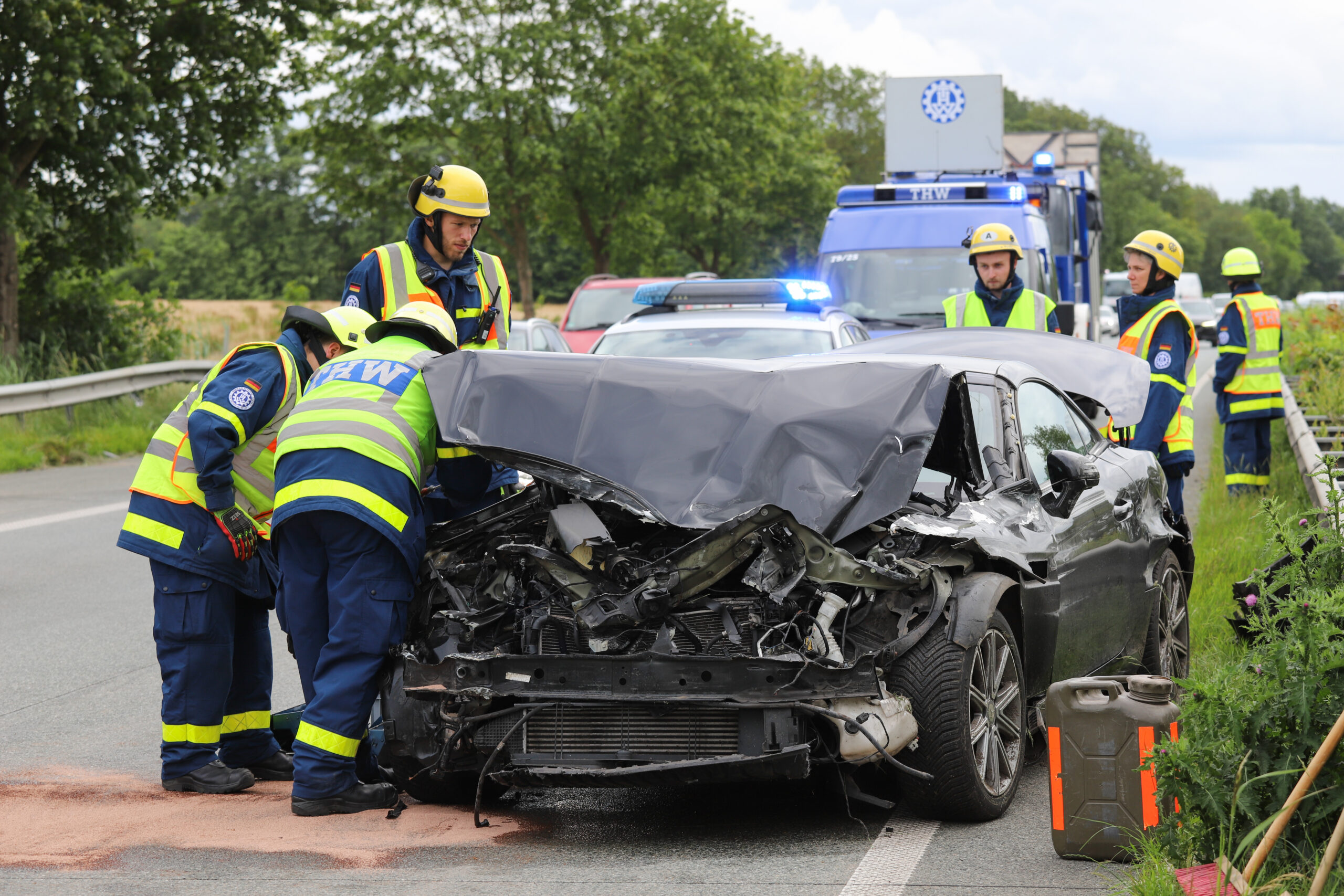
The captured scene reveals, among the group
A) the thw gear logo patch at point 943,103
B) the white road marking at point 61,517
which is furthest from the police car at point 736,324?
the thw gear logo patch at point 943,103

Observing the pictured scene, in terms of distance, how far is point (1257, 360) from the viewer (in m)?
10.9

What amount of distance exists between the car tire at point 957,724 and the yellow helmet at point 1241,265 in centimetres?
706

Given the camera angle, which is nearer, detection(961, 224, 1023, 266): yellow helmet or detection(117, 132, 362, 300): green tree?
detection(961, 224, 1023, 266): yellow helmet

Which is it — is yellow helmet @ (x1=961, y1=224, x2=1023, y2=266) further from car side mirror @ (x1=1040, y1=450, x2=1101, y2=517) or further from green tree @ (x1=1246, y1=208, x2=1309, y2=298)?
green tree @ (x1=1246, y1=208, x2=1309, y2=298)

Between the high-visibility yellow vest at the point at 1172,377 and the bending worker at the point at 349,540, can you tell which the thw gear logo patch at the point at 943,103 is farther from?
the bending worker at the point at 349,540

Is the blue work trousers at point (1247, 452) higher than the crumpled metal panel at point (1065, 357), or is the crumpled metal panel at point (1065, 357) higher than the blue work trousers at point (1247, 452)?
the crumpled metal panel at point (1065, 357)

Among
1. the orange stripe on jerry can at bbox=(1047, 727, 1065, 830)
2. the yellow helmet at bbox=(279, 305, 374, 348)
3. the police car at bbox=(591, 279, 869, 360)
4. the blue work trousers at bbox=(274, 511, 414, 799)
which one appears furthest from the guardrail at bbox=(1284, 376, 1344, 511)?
the yellow helmet at bbox=(279, 305, 374, 348)

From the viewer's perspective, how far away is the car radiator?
4465 mm

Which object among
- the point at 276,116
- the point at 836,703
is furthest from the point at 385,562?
the point at 276,116

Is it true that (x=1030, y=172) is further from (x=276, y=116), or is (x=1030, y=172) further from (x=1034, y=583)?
(x=1034, y=583)

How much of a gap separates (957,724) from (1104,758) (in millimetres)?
484

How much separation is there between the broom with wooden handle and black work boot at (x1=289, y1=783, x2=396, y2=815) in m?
2.62

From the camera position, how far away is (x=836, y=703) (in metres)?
4.45

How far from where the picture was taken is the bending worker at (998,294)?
8281 mm
